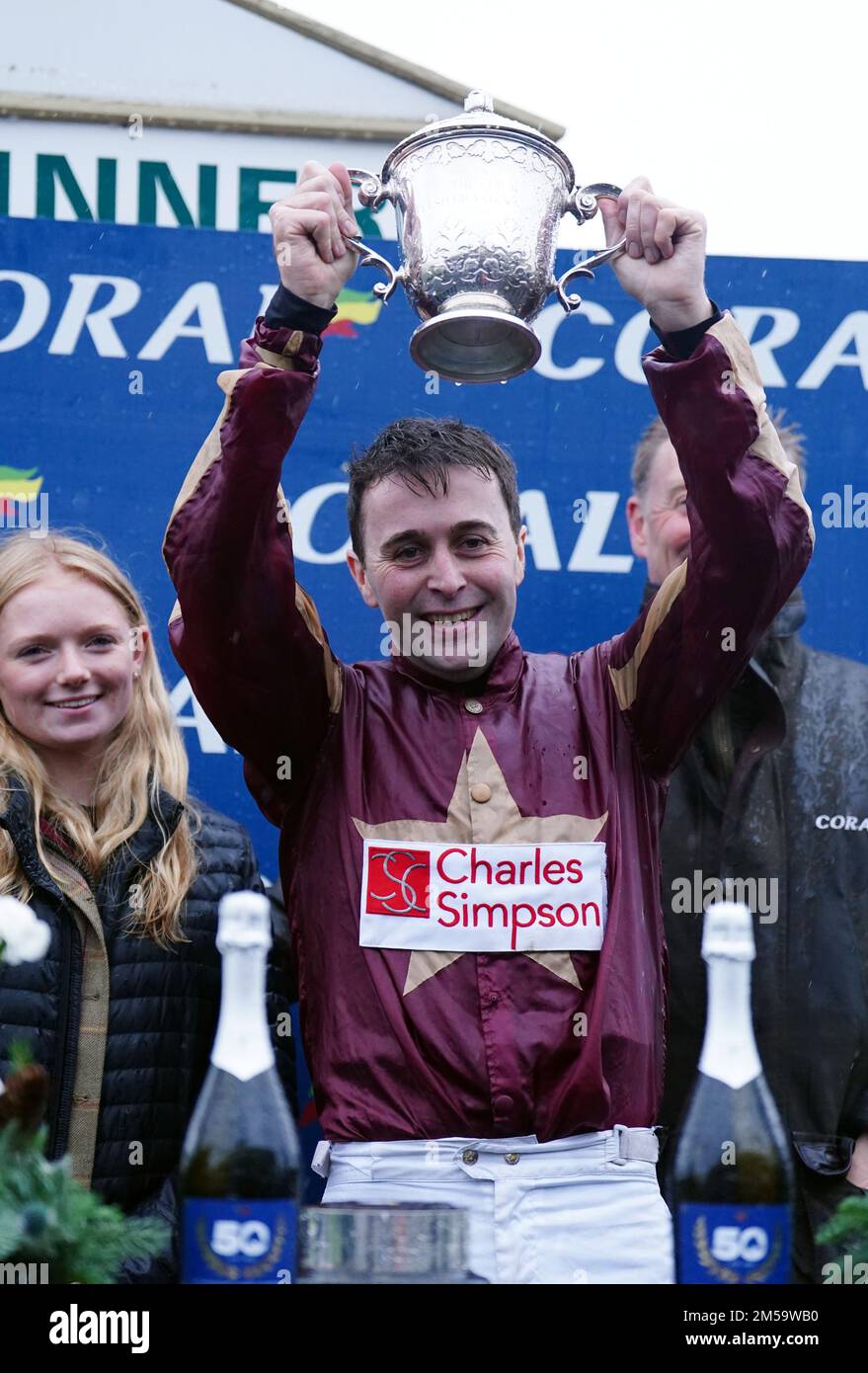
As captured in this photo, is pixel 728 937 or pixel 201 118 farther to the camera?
pixel 201 118

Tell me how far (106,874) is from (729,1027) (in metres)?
1.34

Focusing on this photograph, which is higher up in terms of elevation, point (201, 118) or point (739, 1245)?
point (201, 118)

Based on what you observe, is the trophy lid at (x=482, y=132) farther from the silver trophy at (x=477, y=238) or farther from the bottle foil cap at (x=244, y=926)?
the bottle foil cap at (x=244, y=926)

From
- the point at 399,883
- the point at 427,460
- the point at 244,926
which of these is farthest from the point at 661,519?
the point at 244,926

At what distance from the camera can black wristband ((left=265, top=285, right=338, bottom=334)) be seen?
7.89 ft

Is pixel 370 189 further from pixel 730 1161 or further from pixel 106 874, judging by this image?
pixel 730 1161

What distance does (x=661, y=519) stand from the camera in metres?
3.54

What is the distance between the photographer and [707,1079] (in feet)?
5.77

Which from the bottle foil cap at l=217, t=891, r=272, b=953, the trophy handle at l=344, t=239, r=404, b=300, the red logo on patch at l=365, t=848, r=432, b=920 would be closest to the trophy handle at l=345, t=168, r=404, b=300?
the trophy handle at l=344, t=239, r=404, b=300

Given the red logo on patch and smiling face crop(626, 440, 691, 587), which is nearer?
the red logo on patch

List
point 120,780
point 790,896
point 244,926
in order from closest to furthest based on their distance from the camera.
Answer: point 244,926 < point 120,780 < point 790,896

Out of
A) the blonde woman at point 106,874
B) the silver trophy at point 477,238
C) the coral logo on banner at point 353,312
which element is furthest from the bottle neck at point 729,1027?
the coral logo on banner at point 353,312

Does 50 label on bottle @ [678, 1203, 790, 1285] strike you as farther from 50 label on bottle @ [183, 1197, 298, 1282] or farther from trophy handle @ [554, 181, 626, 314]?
trophy handle @ [554, 181, 626, 314]

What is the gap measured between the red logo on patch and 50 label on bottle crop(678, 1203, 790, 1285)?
873mm
